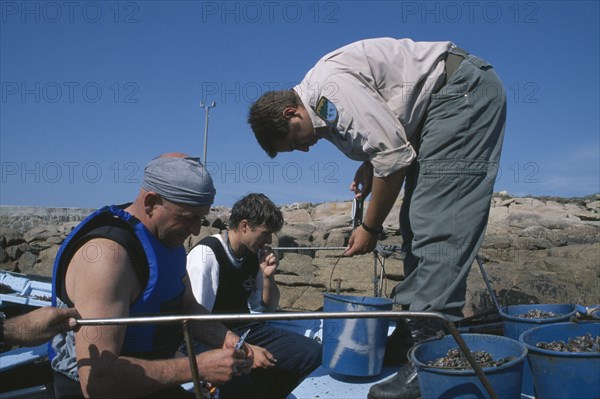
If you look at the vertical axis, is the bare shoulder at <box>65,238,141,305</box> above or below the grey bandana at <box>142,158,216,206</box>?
below

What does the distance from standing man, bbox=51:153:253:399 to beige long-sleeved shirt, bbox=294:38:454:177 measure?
0.70m

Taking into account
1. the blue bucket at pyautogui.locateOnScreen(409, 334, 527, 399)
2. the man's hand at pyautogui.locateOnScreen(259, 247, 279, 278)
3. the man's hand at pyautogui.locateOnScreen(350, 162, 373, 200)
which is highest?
the man's hand at pyautogui.locateOnScreen(350, 162, 373, 200)

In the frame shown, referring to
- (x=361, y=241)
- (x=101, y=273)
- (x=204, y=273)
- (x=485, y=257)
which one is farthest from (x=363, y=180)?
(x=485, y=257)

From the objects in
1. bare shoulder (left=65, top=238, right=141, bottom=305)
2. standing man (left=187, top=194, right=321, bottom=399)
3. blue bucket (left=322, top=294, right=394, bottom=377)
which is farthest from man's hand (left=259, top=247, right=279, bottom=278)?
bare shoulder (left=65, top=238, right=141, bottom=305)

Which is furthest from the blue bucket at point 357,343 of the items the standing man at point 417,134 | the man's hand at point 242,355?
the man's hand at point 242,355

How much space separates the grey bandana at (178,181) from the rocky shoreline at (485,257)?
6.79 ft

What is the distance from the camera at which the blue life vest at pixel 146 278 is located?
7.73 feet

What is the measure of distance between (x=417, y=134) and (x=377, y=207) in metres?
0.46

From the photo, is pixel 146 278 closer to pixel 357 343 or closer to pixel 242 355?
pixel 242 355

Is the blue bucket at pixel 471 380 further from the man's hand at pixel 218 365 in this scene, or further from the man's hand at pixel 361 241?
the man's hand at pixel 361 241

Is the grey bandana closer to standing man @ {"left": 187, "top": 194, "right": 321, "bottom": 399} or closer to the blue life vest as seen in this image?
the blue life vest

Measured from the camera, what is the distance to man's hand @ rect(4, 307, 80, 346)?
6.59 feet

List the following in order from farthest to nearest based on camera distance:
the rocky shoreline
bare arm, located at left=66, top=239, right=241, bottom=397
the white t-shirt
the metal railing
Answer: the rocky shoreline → the white t-shirt → bare arm, located at left=66, top=239, right=241, bottom=397 → the metal railing

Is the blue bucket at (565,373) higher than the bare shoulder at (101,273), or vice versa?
the bare shoulder at (101,273)
